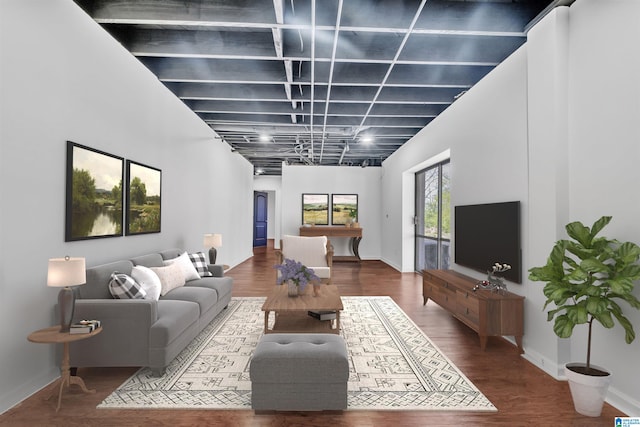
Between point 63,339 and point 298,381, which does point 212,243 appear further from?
point 298,381

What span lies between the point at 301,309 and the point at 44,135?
269cm

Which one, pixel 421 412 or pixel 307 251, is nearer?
pixel 421 412

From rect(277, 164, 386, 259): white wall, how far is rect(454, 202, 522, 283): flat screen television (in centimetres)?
589

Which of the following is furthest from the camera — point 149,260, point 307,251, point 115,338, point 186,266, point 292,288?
point 307,251

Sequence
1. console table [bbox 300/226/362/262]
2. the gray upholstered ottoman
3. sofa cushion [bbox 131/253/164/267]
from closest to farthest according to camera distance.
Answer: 1. the gray upholstered ottoman
2. sofa cushion [bbox 131/253/164/267]
3. console table [bbox 300/226/362/262]

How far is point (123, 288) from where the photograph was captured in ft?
10.3

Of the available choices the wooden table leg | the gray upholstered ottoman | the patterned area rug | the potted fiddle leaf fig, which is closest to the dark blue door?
the patterned area rug

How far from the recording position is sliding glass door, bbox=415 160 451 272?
22.1ft

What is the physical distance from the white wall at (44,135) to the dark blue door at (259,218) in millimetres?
9519

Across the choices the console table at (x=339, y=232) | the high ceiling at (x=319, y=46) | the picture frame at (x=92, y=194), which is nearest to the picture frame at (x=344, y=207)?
the console table at (x=339, y=232)

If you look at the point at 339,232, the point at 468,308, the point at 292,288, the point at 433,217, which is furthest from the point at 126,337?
the point at 339,232

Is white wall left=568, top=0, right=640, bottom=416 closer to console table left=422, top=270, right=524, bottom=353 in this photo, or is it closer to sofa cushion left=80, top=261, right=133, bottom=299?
console table left=422, top=270, right=524, bottom=353

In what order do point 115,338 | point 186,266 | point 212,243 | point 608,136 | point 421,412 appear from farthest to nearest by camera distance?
point 212,243 → point 186,266 → point 115,338 → point 608,136 → point 421,412

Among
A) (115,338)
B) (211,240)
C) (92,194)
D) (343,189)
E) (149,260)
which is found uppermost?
(343,189)
